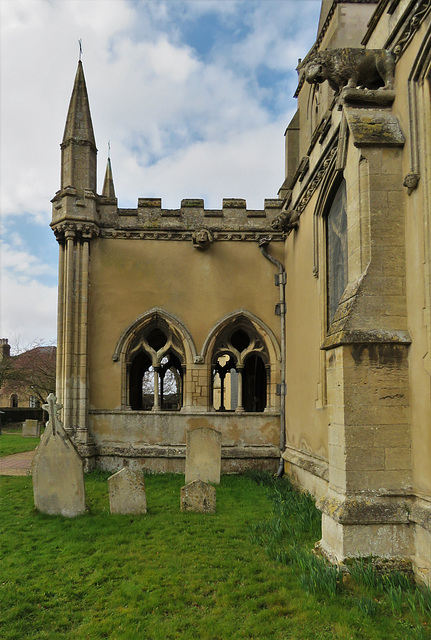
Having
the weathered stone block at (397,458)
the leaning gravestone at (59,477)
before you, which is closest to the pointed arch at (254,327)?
the leaning gravestone at (59,477)

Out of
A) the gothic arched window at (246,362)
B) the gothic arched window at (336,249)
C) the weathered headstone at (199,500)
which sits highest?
the gothic arched window at (336,249)

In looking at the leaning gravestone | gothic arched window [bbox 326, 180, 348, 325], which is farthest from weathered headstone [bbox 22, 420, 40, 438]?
gothic arched window [bbox 326, 180, 348, 325]

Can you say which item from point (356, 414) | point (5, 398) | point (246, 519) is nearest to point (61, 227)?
point (246, 519)

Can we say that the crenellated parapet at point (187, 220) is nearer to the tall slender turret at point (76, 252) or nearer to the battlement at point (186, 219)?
the battlement at point (186, 219)

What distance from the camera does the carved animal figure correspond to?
5.61 m

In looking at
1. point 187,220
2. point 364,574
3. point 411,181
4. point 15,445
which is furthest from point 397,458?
point 15,445

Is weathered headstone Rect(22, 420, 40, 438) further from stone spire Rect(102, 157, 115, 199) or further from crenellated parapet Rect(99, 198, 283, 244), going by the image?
crenellated parapet Rect(99, 198, 283, 244)

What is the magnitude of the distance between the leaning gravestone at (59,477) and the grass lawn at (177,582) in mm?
194

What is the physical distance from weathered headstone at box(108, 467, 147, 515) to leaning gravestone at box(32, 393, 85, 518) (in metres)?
0.46

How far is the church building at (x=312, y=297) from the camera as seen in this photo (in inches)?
195

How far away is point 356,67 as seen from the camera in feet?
18.5

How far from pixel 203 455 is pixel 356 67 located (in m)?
6.76

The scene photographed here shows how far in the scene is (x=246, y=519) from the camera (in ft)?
23.7

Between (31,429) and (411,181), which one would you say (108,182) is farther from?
(411,181)
